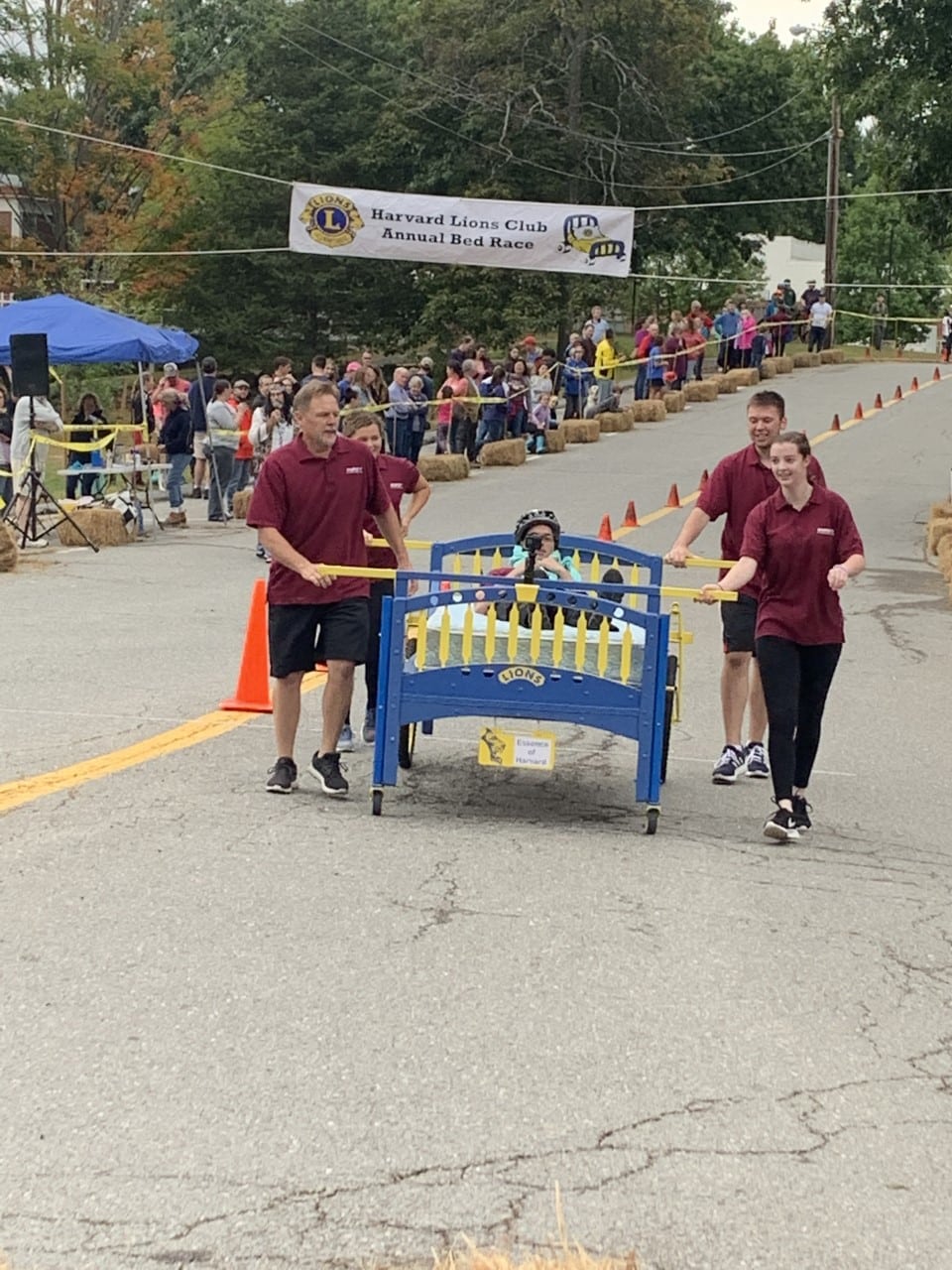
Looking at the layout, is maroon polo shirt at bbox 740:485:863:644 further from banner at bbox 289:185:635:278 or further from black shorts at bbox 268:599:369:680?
banner at bbox 289:185:635:278

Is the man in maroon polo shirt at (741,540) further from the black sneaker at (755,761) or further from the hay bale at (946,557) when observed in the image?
the hay bale at (946,557)

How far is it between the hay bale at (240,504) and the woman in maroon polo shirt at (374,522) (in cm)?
1243

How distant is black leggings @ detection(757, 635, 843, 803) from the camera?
7.91 metres

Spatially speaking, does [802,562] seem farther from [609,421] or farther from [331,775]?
[609,421]

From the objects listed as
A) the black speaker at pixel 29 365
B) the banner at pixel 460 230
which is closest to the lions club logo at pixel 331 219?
the banner at pixel 460 230

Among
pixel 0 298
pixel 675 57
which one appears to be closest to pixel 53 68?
pixel 0 298

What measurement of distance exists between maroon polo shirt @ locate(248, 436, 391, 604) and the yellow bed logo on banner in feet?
2.94

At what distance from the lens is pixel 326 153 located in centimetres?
Result: 5462

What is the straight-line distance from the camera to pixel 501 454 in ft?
96.6

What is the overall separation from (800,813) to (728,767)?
1241 mm

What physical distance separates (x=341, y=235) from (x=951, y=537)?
17.5m

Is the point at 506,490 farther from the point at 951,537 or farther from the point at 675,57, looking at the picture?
the point at 675,57

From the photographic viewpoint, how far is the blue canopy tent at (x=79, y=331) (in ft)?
78.5

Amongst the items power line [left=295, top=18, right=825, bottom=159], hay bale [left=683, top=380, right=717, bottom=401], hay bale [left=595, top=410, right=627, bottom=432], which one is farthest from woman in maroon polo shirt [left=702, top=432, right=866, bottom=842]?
power line [left=295, top=18, right=825, bottom=159]
